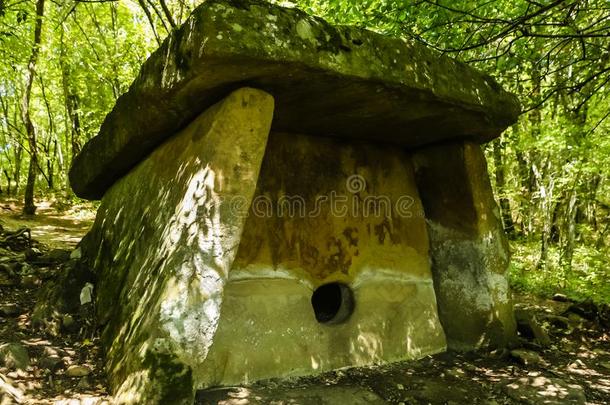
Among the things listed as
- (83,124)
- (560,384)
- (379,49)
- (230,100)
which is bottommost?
(560,384)

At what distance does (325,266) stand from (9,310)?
2.73 meters

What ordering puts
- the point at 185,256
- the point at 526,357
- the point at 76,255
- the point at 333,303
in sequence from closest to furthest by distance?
the point at 185,256 < the point at 526,357 < the point at 333,303 < the point at 76,255

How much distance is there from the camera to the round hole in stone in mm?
3987

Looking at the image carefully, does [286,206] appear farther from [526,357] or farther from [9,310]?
[9,310]

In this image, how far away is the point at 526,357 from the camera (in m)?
3.82

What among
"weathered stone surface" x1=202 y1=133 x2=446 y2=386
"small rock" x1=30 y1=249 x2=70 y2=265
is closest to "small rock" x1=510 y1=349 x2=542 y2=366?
"weathered stone surface" x1=202 y1=133 x2=446 y2=386

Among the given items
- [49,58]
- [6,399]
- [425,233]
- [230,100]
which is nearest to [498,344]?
[425,233]

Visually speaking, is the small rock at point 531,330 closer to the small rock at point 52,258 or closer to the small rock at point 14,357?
the small rock at point 14,357

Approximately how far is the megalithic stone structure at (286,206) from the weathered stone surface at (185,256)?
0.5 inches

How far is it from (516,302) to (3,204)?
1326 centimetres

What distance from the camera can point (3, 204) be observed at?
A: 12.7 metres

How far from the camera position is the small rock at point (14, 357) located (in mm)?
2826

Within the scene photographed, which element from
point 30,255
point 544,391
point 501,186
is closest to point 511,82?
point 544,391

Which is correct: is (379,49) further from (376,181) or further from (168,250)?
(168,250)
